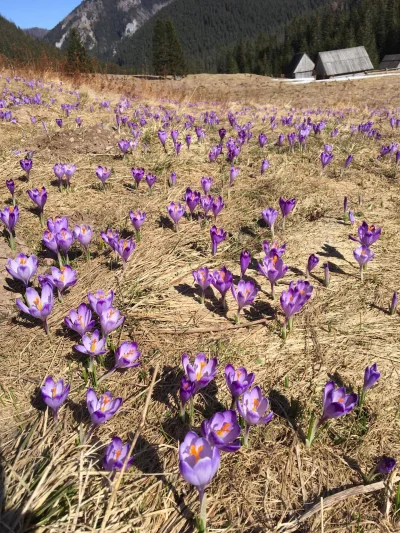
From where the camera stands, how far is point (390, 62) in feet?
168

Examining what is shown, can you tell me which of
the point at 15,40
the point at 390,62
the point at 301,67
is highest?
the point at 15,40

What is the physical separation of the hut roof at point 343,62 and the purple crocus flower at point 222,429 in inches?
2098

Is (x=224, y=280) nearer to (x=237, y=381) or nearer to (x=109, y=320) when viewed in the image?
(x=109, y=320)

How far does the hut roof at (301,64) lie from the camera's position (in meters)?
56.8

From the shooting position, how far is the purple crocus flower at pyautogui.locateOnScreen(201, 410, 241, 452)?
127 cm

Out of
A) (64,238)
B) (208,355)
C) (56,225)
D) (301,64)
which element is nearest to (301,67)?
(301,64)

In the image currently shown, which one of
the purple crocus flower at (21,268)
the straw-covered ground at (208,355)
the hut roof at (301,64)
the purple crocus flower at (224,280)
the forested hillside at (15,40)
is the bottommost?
the straw-covered ground at (208,355)

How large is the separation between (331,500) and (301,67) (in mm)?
65584

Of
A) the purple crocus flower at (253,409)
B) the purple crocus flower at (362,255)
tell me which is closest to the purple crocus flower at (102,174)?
the purple crocus flower at (362,255)

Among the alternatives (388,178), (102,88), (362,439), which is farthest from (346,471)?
(102,88)

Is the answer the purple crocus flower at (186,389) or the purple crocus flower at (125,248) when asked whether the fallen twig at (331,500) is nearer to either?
the purple crocus flower at (186,389)

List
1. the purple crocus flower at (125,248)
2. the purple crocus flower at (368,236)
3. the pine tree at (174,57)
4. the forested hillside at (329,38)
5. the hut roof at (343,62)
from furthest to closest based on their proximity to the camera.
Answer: the forested hillside at (329,38)
the hut roof at (343,62)
the pine tree at (174,57)
the purple crocus flower at (125,248)
the purple crocus flower at (368,236)

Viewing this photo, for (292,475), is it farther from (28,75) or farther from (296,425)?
(28,75)

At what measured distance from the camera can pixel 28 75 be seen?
1104 cm
